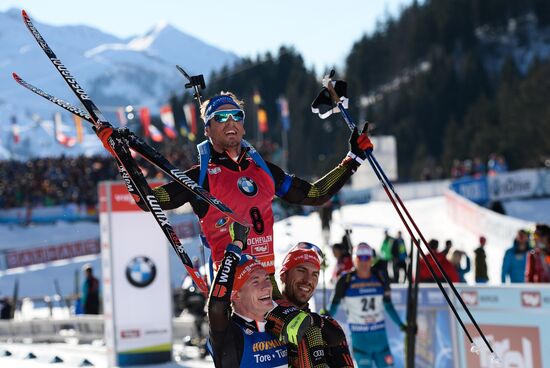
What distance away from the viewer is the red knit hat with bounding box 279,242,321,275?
5641 millimetres

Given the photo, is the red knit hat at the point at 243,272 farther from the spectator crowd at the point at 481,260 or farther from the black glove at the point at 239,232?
the spectator crowd at the point at 481,260

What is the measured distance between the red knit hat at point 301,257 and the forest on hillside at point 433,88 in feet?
218

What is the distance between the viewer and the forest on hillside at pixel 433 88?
9088cm

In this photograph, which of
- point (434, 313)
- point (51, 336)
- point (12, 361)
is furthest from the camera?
point (51, 336)

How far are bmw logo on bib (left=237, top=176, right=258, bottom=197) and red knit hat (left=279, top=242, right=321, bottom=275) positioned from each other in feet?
1.39

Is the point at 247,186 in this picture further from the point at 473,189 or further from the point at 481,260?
the point at 473,189

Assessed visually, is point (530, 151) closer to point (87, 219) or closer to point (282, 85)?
point (282, 85)

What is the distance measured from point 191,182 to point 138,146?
1.24 ft

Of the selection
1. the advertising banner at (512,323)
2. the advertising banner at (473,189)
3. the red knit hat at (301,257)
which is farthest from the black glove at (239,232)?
the advertising banner at (473,189)

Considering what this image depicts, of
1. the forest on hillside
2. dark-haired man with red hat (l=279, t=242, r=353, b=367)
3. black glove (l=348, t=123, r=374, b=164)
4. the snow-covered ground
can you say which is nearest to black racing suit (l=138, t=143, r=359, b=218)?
black glove (l=348, t=123, r=374, b=164)

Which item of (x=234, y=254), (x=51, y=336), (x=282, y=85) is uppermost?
(x=282, y=85)

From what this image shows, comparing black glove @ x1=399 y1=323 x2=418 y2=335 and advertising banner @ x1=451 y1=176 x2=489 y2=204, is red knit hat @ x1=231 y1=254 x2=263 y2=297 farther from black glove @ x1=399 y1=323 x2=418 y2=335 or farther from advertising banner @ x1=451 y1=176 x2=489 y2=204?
advertising banner @ x1=451 y1=176 x2=489 y2=204

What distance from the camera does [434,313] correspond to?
454 inches

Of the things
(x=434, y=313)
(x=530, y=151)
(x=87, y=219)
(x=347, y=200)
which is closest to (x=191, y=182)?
(x=434, y=313)
